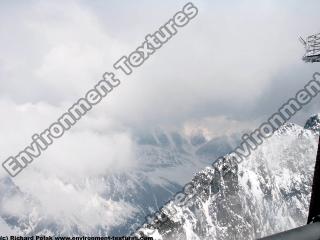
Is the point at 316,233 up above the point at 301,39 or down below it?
below

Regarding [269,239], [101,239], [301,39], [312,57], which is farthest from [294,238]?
Answer: [101,239]

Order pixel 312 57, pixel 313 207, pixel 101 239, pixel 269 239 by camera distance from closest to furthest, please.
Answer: pixel 269 239 → pixel 313 207 → pixel 312 57 → pixel 101 239

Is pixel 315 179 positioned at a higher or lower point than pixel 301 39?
lower

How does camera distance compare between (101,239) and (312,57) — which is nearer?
(312,57)

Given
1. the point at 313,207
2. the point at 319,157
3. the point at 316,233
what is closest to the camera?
the point at 316,233

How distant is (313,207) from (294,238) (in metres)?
3.49

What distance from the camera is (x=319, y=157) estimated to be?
10219mm

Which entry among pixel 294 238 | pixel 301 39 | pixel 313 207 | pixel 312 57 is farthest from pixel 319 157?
pixel 301 39

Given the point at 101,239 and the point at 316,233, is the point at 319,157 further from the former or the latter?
the point at 101,239

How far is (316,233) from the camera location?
691 cm

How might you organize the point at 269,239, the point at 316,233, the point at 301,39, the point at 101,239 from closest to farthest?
the point at 269,239
the point at 316,233
the point at 301,39
the point at 101,239

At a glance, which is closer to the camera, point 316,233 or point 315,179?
point 316,233

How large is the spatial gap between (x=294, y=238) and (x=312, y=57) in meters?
13.6

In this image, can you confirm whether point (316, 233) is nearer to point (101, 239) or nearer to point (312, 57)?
point (312, 57)
